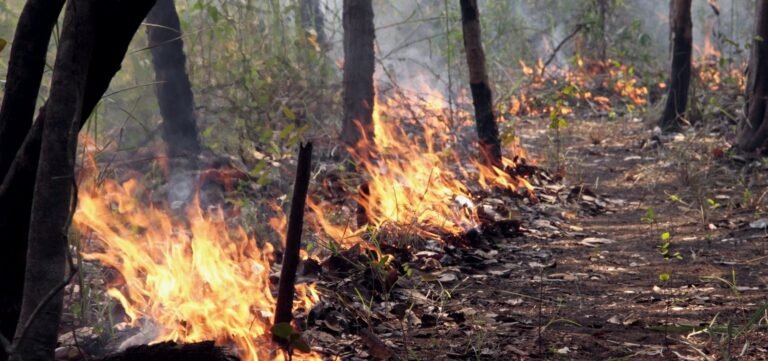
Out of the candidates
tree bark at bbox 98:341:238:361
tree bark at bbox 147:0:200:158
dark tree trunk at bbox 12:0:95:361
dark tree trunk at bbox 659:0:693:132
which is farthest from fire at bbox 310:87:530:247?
dark tree trunk at bbox 659:0:693:132

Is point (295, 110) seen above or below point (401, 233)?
above

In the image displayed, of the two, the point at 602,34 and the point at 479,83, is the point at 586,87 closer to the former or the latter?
the point at 602,34

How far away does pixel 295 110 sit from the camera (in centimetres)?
952

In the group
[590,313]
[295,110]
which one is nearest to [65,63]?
[590,313]

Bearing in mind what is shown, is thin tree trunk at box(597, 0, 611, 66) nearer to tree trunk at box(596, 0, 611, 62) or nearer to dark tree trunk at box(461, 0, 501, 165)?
tree trunk at box(596, 0, 611, 62)

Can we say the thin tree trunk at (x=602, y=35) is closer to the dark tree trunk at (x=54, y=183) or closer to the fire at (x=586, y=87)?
the fire at (x=586, y=87)

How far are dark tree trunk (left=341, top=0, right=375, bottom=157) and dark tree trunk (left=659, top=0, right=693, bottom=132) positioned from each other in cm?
430

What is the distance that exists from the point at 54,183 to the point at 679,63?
9747 mm

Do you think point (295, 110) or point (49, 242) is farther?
point (295, 110)

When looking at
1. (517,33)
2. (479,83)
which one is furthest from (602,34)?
(479,83)

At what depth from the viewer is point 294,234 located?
3.10 meters

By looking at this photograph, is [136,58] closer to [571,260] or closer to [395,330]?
[571,260]

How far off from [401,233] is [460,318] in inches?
46.1

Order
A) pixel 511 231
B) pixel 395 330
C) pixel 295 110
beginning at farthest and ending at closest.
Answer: pixel 295 110, pixel 511 231, pixel 395 330
